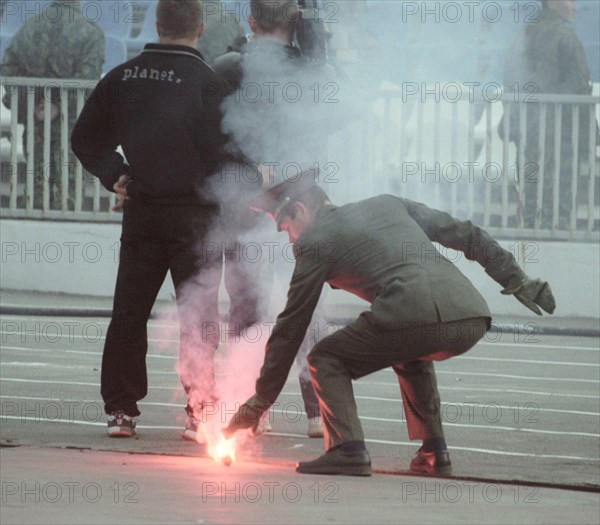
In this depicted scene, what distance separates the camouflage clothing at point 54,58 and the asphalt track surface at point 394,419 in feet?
11.4

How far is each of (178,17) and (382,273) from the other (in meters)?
1.78

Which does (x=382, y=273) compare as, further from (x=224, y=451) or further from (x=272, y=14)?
(x=272, y=14)

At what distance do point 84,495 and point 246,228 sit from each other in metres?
2.08

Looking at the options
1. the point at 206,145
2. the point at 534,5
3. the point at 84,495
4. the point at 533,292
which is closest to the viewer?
the point at 84,495

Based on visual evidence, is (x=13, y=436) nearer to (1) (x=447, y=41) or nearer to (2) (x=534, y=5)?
(1) (x=447, y=41)

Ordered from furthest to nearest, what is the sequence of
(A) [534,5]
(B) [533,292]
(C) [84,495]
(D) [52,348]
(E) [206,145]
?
(A) [534,5] → (D) [52,348] → (E) [206,145] → (B) [533,292] → (C) [84,495]

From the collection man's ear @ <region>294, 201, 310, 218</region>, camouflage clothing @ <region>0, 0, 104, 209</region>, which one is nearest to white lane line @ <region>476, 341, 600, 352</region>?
camouflage clothing @ <region>0, 0, 104, 209</region>

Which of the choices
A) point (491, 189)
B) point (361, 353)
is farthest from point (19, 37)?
point (361, 353)

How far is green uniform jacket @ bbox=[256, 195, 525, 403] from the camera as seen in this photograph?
6.63 m

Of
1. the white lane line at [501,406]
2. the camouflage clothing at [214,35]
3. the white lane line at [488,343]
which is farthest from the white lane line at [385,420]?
Result: the camouflage clothing at [214,35]

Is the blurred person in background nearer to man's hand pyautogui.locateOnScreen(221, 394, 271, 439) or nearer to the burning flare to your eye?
the burning flare

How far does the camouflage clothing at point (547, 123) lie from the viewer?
14.5 metres

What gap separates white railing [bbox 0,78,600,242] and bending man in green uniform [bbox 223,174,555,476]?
26.2 feet

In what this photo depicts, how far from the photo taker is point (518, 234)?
15.6m
